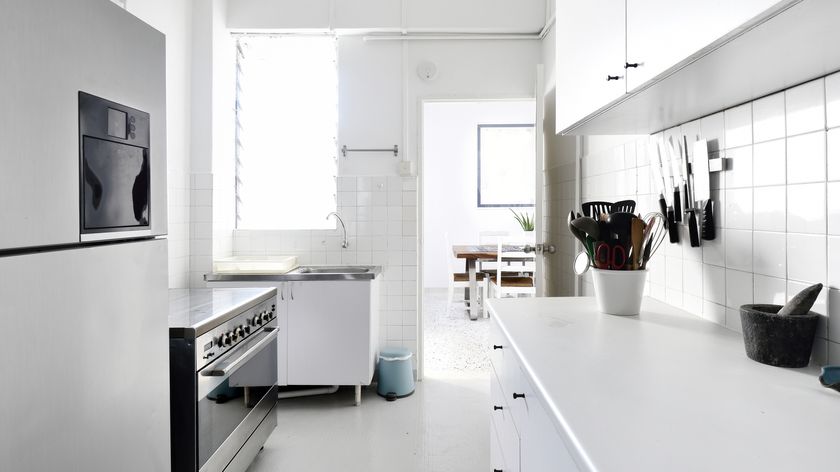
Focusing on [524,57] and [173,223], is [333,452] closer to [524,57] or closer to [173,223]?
[173,223]

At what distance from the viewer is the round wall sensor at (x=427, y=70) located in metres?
3.36

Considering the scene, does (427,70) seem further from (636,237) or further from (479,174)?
(479,174)

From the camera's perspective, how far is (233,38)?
3.44m

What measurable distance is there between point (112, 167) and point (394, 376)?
245cm

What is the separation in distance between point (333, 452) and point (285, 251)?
149 centimetres

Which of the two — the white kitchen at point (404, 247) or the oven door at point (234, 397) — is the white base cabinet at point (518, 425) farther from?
the oven door at point (234, 397)

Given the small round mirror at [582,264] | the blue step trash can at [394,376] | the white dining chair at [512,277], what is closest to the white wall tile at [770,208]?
the small round mirror at [582,264]

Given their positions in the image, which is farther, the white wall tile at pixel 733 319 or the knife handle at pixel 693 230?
the knife handle at pixel 693 230

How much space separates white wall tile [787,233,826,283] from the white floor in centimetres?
169

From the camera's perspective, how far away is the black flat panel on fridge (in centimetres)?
87

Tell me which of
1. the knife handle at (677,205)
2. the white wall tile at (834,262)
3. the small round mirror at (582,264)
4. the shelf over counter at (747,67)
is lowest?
the small round mirror at (582,264)

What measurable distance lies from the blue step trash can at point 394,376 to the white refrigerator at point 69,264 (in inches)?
81.6

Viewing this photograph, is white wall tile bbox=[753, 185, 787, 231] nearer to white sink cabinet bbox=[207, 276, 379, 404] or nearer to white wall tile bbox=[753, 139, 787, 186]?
white wall tile bbox=[753, 139, 787, 186]

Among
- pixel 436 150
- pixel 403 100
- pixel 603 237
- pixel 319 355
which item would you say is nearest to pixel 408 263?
pixel 319 355
